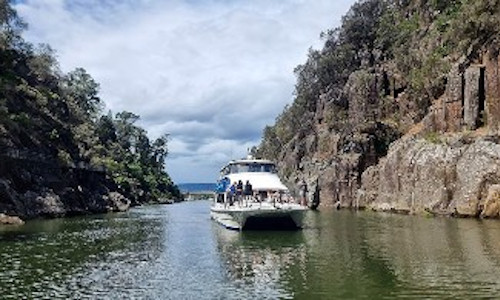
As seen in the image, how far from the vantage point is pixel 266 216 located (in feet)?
153

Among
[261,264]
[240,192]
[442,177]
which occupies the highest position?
Result: [442,177]

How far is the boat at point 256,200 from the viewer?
4684 centimetres

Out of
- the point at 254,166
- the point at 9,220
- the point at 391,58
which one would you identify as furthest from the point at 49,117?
the point at 391,58

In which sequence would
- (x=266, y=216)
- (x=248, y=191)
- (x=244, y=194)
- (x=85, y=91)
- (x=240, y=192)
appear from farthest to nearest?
1. (x=85, y=91)
2. (x=240, y=192)
3. (x=244, y=194)
4. (x=248, y=191)
5. (x=266, y=216)

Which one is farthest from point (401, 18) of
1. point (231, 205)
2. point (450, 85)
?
point (231, 205)

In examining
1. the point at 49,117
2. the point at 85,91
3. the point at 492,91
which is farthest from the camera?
the point at 85,91

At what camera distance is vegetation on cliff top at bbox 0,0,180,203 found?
79588 mm

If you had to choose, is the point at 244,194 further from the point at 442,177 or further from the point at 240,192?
the point at 442,177

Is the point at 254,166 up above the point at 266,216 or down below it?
above

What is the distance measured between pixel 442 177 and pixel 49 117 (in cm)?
6145

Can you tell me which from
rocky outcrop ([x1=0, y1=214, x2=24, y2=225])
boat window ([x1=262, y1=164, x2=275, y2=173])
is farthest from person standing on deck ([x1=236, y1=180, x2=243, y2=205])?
rocky outcrop ([x1=0, y1=214, x2=24, y2=225])

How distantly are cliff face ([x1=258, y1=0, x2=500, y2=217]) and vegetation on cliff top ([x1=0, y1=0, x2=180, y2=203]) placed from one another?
3838cm


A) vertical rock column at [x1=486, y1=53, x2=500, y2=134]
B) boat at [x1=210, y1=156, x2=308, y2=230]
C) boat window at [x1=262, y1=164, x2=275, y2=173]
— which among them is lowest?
boat at [x1=210, y1=156, x2=308, y2=230]

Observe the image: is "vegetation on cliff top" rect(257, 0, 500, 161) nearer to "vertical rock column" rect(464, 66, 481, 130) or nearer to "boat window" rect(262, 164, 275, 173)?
"vertical rock column" rect(464, 66, 481, 130)
